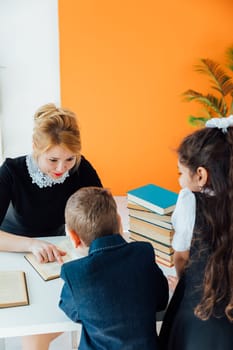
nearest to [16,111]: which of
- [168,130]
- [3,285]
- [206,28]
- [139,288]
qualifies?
[168,130]

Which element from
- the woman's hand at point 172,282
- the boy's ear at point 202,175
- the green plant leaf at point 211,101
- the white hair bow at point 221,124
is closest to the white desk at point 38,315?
the woman's hand at point 172,282

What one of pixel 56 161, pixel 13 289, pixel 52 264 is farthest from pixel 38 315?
pixel 56 161

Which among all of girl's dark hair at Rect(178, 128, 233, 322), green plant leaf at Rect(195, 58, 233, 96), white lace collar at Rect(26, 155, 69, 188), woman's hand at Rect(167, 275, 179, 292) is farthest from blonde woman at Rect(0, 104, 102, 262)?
green plant leaf at Rect(195, 58, 233, 96)

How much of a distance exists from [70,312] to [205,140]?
0.61m

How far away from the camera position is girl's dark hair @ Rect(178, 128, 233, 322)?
1.03 metres

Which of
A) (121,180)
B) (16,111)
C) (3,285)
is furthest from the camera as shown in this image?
(121,180)

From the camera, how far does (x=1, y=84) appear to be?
11.3 feet

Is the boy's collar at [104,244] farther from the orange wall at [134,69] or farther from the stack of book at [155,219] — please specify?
the orange wall at [134,69]

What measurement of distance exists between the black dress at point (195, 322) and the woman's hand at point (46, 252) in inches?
18.2

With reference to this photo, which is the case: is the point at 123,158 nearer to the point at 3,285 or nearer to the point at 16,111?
the point at 16,111

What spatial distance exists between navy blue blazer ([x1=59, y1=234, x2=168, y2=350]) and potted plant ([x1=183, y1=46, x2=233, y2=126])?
93.2 inches

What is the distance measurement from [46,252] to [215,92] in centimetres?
266

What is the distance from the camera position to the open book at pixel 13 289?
1117 millimetres

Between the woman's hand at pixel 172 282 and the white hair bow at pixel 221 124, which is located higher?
the white hair bow at pixel 221 124
